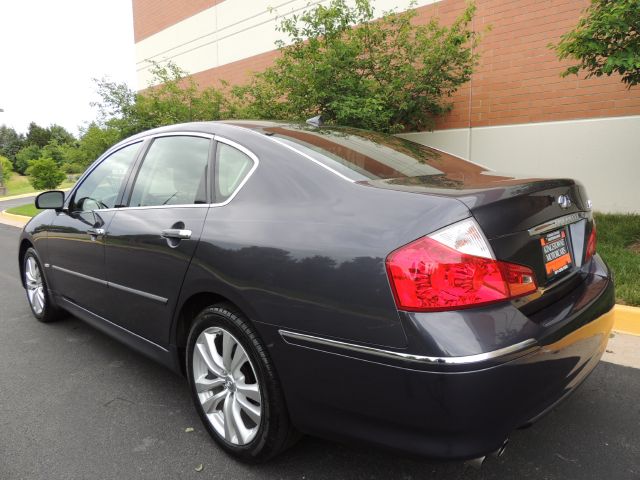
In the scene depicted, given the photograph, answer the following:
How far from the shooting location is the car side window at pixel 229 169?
237cm

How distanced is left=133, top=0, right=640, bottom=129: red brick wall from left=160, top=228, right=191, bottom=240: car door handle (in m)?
6.40

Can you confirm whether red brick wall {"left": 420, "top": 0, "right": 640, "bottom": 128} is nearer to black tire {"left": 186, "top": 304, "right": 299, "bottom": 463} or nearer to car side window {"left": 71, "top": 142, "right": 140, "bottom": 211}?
car side window {"left": 71, "top": 142, "right": 140, "bottom": 211}

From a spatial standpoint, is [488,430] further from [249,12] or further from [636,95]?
[249,12]

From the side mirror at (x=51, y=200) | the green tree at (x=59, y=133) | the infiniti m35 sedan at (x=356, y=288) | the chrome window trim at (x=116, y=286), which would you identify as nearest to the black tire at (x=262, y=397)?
the infiniti m35 sedan at (x=356, y=288)

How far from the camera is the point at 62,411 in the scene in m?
2.85

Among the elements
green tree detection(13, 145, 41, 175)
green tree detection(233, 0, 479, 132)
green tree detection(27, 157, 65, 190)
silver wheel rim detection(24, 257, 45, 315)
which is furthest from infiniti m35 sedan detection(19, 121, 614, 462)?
green tree detection(13, 145, 41, 175)

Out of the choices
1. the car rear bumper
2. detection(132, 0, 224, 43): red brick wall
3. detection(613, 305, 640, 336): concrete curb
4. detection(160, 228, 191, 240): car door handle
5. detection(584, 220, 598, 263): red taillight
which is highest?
detection(132, 0, 224, 43): red brick wall

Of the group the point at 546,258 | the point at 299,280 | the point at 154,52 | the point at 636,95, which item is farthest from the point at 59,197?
the point at 154,52

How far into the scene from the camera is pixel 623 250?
16.9ft

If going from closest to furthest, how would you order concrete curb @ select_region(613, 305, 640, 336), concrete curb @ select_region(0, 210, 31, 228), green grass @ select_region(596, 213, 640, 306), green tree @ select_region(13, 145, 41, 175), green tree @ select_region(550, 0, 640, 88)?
concrete curb @ select_region(613, 305, 640, 336), green grass @ select_region(596, 213, 640, 306), green tree @ select_region(550, 0, 640, 88), concrete curb @ select_region(0, 210, 31, 228), green tree @ select_region(13, 145, 41, 175)

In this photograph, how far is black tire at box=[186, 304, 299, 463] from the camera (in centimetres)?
203

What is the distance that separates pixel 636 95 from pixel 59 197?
288 inches

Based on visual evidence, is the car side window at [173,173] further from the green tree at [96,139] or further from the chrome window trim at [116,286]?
the green tree at [96,139]

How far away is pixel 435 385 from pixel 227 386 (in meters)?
1.13
